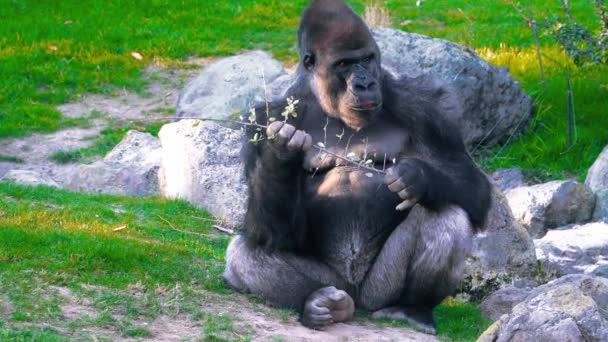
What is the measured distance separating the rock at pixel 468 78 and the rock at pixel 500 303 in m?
4.36

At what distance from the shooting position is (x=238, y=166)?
925 cm

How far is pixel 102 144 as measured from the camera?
38.5ft

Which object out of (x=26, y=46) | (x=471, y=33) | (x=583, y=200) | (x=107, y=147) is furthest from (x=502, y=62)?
(x=26, y=46)

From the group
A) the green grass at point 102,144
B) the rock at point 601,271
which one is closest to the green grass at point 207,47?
the green grass at point 102,144

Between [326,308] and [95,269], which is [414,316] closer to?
[326,308]

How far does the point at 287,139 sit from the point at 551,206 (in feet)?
15.9

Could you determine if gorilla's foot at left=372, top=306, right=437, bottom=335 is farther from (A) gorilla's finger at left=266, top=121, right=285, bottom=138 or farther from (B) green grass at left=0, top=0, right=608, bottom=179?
(B) green grass at left=0, top=0, right=608, bottom=179

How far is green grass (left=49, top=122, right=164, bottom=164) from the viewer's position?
11273mm

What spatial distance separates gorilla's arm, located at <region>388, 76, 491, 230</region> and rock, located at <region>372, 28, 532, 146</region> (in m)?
4.55

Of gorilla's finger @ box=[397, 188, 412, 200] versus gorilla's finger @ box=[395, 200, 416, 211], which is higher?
gorilla's finger @ box=[397, 188, 412, 200]

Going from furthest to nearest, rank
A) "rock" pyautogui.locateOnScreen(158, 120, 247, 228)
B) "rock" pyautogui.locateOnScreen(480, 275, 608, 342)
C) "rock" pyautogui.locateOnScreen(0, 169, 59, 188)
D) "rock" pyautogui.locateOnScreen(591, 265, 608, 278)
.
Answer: "rock" pyautogui.locateOnScreen(0, 169, 59, 188)
"rock" pyautogui.locateOnScreen(158, 120, 247, 228)
"rock" pyautogui.locateOnScreen(591, 265, 608, 278)
"rock" pyautogui.locateOnScreen(480, 275, 608, 342)

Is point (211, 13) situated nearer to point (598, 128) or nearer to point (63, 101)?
point (63, 101)

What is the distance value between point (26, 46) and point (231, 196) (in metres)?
6.19

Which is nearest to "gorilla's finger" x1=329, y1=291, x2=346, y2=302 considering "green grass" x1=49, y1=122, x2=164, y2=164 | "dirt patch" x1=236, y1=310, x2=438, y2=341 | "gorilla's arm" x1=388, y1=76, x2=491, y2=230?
"dirt patch" x1=236, y1=310, x2=438, y2=341
